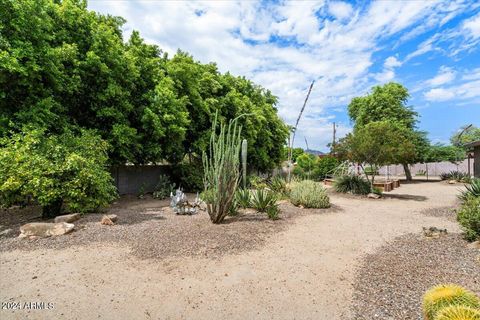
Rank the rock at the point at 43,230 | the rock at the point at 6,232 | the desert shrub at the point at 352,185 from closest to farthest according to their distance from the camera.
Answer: the rock at the point at 43,230, the rock at the point at 6,232, the desert shrub at the point at 352,185

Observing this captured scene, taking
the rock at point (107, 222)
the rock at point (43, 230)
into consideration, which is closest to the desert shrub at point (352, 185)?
the rock at point (107, 222)

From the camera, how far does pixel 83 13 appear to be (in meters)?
8.86

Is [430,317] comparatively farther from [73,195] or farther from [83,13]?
[83,13]

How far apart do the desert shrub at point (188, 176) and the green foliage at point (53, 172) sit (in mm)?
5999

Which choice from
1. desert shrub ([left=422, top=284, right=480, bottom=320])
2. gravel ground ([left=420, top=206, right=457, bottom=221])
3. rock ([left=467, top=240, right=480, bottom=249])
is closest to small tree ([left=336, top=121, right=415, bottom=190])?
gravel ground ([left=420, top=206, right=457, bottom=221])

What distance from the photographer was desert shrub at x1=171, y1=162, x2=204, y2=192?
13.4 metres

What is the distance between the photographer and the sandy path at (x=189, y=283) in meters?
2.87

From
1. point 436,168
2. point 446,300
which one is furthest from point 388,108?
point 446,300

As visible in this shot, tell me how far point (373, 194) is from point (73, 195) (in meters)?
11.3

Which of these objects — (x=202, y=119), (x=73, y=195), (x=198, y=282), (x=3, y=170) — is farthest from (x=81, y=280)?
(x=202, y=119)

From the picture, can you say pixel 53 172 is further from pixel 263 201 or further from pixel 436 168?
pixel 436 168

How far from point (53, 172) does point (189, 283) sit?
15.4 ft

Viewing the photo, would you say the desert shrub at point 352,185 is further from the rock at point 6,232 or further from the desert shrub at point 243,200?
the rock at point 6,232

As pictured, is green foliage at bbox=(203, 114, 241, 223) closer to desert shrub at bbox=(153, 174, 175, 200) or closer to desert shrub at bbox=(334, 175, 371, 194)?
desert shrub at bbox=(153, 174, 175, 200)
